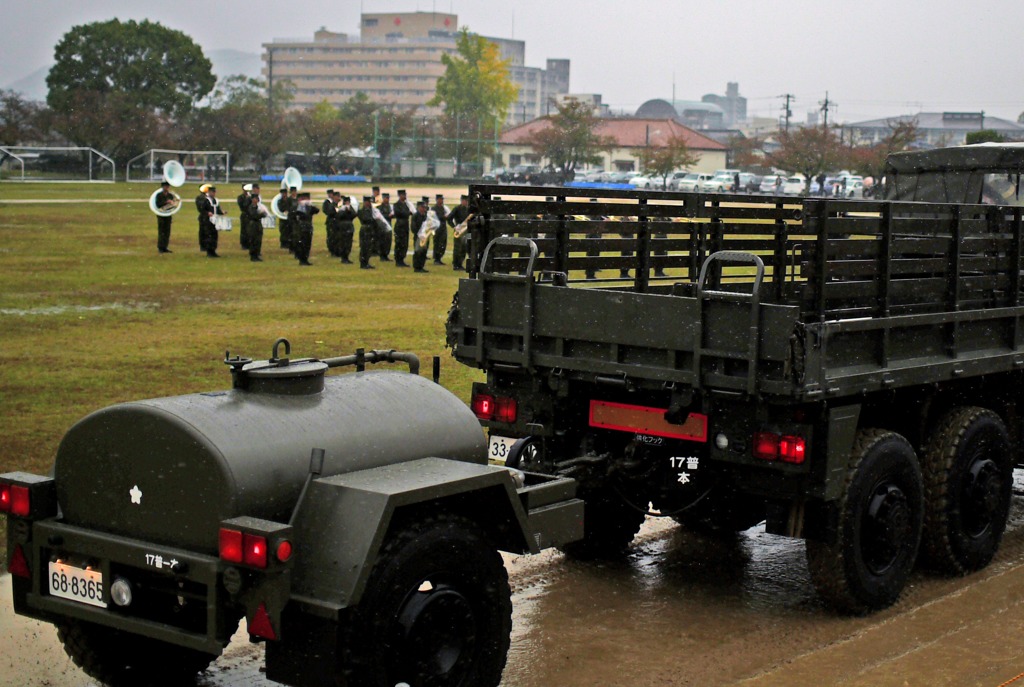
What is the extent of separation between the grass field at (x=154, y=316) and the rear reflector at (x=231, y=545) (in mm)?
4923

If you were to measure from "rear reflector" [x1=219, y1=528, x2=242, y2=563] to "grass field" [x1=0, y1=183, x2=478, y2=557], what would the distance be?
4.92m

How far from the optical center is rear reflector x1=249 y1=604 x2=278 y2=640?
4562mm

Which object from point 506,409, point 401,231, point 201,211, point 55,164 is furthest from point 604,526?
point 55,164

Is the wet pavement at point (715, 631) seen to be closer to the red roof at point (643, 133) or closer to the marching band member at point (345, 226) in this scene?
the marching band member at point (345, 226)

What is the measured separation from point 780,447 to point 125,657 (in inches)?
117

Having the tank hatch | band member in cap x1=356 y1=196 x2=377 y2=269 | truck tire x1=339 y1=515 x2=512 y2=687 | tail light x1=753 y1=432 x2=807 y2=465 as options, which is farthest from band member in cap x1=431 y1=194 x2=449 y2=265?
truck tire x1=339 y1=515 x2=512 y2=687

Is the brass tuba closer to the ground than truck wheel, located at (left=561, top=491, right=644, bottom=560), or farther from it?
farther from it

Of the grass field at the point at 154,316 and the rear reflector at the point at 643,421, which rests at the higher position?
the rear reflector at the point at 643,421

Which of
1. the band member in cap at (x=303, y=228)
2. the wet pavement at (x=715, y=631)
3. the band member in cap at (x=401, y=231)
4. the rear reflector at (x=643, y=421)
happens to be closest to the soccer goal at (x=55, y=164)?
the band member in cap at (x=401, y=231)

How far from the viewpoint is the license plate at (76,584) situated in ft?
16.2

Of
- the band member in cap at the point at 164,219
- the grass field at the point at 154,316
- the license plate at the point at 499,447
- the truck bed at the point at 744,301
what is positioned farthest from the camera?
the band member in cap at the point at 164,219

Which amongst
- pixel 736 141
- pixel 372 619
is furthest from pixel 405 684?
pixel 736 141

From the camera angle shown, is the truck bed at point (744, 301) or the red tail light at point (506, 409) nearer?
the truck bed at point (744, 301)

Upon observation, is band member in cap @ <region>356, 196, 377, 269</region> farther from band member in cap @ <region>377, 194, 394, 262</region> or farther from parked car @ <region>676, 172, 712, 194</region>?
parked car @ <region>676, 172, 712, 194</region>
